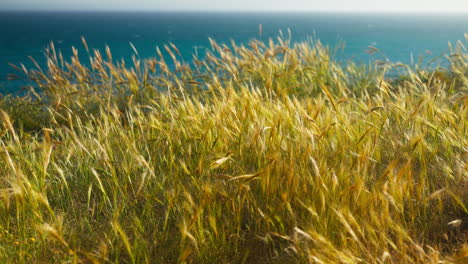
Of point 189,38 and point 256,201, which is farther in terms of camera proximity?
point 189,38

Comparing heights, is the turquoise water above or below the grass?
below

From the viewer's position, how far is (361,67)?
4.93 m

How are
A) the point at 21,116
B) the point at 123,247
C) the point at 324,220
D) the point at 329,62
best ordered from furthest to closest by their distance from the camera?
the point at 329,62 → the point at 21,116 → the point at 123,247 → the point at 324,220

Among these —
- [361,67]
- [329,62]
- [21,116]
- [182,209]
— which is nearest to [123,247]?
[182,209]

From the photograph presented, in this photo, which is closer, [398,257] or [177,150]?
[398,257]

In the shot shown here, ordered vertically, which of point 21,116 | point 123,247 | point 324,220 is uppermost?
point 324,220

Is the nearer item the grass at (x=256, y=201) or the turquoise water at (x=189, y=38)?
the grass at (x=256, y=201)

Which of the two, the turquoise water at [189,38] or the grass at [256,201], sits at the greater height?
the grass at [256,201]

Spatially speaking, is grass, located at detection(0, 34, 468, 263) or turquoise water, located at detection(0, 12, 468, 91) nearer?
grass, located at detection(0, 34, 468, 263)

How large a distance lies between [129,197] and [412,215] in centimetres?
120

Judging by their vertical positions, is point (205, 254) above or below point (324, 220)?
below

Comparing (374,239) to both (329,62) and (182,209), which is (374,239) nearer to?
(182,209)

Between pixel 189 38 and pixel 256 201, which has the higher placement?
pixel 256 201

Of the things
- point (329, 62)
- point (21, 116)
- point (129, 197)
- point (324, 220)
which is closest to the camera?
point (324, 220)
